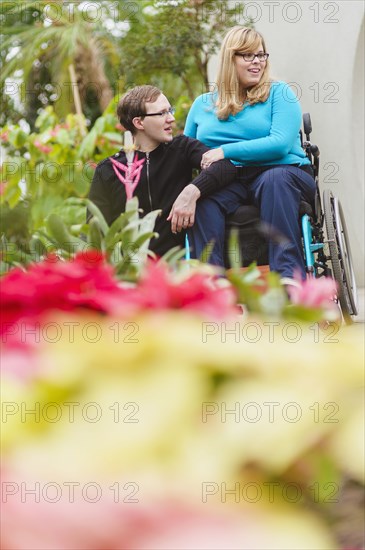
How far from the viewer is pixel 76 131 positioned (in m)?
6.00

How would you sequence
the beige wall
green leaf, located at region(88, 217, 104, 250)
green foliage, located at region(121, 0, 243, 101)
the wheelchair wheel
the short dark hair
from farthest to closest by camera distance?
green foliage, located at region(121, 0, 243, 101) < the beige wall < the short dark hair < the wheelchair wheel < green leaf, located at region(88, 217, 104, 250)

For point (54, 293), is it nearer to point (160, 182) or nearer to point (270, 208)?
point (270, 208)

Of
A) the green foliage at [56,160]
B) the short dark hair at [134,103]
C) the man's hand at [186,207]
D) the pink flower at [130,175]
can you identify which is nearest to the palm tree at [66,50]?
the green foliage at [56,160]

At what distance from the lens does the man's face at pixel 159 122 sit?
313 centimetres

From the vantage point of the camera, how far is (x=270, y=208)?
284 cm

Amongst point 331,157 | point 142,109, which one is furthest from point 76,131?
point 142,109

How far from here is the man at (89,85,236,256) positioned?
301 centimetres

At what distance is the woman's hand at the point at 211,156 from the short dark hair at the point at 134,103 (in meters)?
0.36

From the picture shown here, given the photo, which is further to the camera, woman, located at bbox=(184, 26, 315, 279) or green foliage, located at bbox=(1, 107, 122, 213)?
green foliage, located at bbox=(1, 107, 122, 213)

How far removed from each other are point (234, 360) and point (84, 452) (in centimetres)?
9

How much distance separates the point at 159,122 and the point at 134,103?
13 cm

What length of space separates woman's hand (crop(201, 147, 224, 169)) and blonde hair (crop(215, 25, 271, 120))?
0.19 meters
